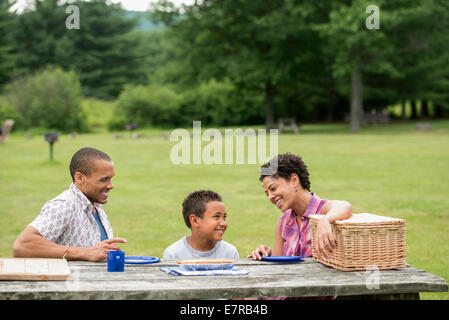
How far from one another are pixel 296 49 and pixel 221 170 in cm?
2597

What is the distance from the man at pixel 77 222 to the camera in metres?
3.87

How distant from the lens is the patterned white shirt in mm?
3973

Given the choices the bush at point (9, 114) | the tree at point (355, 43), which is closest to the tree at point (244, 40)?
the tree at point (355, 43)

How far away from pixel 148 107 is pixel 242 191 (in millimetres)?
36461

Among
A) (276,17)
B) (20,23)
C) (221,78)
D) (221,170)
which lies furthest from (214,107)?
(221,170)

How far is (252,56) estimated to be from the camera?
1618 inches

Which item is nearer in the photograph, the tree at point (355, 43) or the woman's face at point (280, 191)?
the woman's face at point (280, 191)

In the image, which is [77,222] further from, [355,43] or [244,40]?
[244,40]

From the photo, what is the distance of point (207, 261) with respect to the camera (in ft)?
11.9

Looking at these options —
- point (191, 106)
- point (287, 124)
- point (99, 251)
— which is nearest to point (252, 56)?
point (287, 124)

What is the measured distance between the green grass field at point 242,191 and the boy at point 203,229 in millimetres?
2947

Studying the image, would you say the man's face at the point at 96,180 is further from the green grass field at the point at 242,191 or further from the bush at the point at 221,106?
the bush at the point at 221,106

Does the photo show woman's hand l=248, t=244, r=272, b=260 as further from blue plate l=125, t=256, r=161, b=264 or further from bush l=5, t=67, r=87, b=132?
bush l=5, t=67, r=87, b=132

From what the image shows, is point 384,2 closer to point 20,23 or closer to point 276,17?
point 276,17
